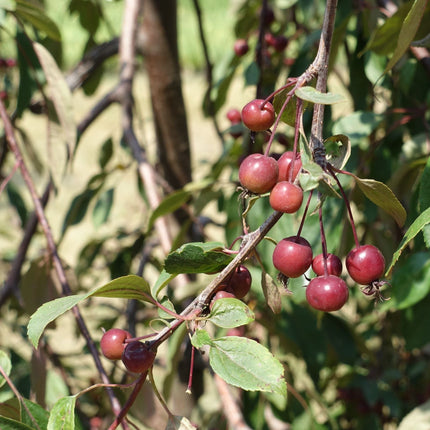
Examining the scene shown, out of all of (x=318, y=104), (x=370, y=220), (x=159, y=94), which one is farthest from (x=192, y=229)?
(x=318, y=104)

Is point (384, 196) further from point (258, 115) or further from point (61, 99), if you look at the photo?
point (61, 99)

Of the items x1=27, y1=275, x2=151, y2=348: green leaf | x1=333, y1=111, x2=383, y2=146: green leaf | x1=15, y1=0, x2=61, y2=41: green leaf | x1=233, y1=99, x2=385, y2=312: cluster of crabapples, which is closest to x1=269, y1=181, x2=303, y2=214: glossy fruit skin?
x1=233, y1=99, x2=385, y2=312: cluster of crabapples

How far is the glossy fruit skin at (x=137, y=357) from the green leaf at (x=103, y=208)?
779 mm

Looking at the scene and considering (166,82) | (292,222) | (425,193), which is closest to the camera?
(425,193)

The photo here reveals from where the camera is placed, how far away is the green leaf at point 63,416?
43 centimetres

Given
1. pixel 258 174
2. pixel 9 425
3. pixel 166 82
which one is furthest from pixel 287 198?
pixel 166 82

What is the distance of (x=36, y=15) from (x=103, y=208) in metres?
0.48

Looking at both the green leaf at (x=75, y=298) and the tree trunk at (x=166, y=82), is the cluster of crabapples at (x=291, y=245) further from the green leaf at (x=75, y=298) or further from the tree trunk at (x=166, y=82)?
the tree trunk at (x=166, y=82)

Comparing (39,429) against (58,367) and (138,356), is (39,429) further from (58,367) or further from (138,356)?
(58,367)

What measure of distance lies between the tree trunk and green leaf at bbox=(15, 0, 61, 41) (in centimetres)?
31

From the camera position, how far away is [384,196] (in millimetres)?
401

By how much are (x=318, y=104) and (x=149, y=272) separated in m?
2.03

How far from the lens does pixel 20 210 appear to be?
1.31m

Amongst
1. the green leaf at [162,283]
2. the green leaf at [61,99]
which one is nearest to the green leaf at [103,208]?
the green leaf at [61,99]
